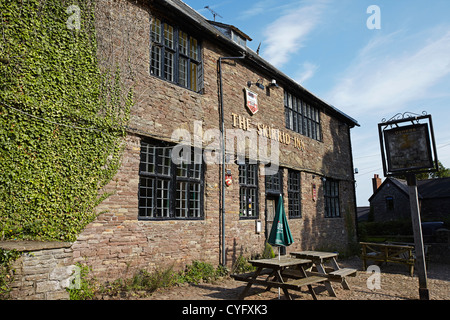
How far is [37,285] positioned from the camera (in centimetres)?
525

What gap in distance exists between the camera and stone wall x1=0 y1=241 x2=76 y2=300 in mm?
5084

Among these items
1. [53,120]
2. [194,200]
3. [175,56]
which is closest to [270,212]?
[194,200]

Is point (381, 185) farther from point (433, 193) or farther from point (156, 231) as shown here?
point (156, 231)

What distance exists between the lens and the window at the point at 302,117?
1366 cm

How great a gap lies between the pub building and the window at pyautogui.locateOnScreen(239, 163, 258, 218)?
0.12 feet

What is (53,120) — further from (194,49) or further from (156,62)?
(194,49)

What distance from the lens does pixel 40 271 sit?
5.33 meters

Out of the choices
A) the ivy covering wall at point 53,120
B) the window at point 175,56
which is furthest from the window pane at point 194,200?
the window at point 175,56

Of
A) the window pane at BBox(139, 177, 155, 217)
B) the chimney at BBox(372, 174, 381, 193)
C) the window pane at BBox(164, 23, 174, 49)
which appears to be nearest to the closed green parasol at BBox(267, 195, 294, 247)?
the window pane at BBox(139, 177, 155, 217)

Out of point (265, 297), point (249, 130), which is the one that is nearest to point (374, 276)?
point (265, 297)

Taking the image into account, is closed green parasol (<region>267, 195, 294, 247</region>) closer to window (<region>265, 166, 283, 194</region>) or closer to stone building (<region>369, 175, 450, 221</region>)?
window (<region>265, 166, 283, 194</region>)

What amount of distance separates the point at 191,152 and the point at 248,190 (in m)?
2.87
